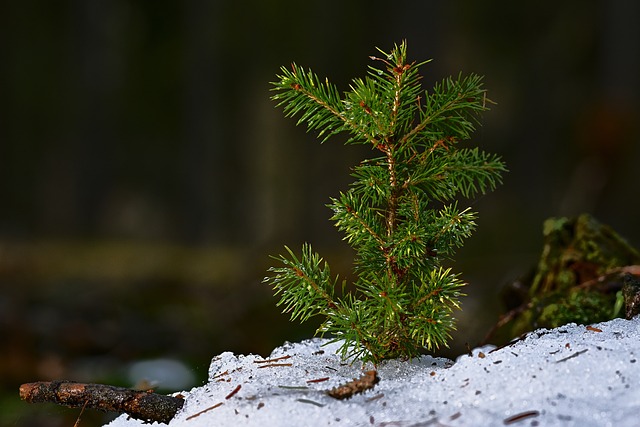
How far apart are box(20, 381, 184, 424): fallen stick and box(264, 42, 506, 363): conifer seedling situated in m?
0.31

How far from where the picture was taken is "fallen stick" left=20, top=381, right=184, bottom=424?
1329 millimetres

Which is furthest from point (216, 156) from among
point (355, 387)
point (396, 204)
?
point (355, 387)

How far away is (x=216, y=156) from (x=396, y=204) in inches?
499

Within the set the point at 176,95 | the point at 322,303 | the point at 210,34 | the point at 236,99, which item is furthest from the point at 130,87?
the point at 322,303

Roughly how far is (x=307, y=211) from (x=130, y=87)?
25.6 ft

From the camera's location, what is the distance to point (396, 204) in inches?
56.7

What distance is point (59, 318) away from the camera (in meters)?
4.67

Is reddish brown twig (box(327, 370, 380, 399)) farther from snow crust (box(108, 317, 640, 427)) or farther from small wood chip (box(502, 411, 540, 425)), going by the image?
small wood chip (box(502, 411, 540, 425))

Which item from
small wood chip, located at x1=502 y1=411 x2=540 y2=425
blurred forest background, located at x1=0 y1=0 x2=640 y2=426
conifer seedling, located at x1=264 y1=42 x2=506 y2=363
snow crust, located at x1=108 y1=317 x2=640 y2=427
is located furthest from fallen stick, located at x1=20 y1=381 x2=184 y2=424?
blurred forest background, located at x1=0 y1=0 x2=640 y2=426

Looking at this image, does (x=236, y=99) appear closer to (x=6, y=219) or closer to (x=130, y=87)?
(x=130, y=87)

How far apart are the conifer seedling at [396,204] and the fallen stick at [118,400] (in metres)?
0.31

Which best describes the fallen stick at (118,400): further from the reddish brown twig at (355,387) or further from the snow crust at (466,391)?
the reddish brown twig at (355,387)

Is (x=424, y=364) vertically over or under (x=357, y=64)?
under

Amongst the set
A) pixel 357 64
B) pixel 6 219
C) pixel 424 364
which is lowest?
pixel 424 364
